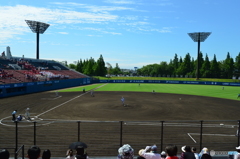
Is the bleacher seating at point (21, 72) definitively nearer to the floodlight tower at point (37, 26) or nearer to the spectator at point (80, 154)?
the floodlight tower at point (37, 26)

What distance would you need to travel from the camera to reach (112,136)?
15.1 m

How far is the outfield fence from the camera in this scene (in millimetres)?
12859

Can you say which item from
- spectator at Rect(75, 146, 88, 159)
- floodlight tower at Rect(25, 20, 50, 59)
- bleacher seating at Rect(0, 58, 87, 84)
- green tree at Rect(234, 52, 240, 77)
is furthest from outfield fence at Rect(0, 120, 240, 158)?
green tree at Rect(234, 52, 240, 77)

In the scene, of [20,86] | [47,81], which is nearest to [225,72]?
[47,81]

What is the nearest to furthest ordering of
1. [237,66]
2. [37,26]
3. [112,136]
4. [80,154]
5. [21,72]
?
[80,154], [112,136], [21,72], [37,26], [237,66]

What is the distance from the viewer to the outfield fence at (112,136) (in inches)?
506

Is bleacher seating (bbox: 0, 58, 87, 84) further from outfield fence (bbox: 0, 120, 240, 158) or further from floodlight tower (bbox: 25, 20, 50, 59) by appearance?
outfield fence (bbox: 0, 120, 240, 158)

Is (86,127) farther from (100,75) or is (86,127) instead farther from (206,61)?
(206,61)

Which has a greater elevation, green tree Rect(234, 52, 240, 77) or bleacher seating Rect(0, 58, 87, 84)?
green tree Rect(234, 52, 240, 77)

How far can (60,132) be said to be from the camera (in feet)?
52.6

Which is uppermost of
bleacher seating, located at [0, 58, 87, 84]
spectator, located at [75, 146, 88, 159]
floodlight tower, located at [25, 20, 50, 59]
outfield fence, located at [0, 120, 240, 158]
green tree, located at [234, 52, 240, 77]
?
floodlight tower, located at [25, 20, 50, 59]

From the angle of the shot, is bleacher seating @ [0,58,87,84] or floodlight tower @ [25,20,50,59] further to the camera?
floodlight tower @ [25,20,50,59]

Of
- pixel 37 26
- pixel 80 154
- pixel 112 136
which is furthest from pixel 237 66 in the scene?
pixel 80 154

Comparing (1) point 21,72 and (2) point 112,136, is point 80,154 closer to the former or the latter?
(2) point 112,136
